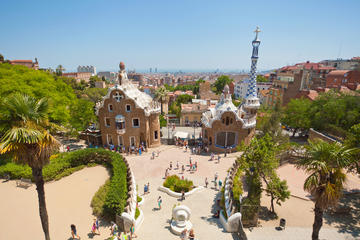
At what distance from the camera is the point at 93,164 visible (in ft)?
77.1

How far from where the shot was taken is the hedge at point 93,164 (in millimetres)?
14688

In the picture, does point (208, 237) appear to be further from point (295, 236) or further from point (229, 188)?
point (295, 236)

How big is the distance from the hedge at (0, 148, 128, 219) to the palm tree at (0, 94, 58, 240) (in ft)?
22.2

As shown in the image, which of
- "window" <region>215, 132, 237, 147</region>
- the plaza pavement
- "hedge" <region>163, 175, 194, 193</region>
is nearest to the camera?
the plaza pavement

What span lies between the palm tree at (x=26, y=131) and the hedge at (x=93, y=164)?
6.77 metres

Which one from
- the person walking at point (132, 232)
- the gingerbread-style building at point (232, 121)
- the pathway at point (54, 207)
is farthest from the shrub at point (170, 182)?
the gingerbread-style building at point (232, 121)

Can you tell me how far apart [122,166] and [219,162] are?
12.4m

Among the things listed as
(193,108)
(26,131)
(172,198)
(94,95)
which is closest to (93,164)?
(172,198)

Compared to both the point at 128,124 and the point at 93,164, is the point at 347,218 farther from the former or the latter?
the point at 128,124

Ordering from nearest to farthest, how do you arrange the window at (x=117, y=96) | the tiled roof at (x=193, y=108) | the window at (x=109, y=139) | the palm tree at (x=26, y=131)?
the palm tree at (x=26, y=131), the window at (x=117, y=96), the window at (x=109, y=139), the tiled roof at (x=193, y=108)

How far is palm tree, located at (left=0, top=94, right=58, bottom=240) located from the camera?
8.27 meters

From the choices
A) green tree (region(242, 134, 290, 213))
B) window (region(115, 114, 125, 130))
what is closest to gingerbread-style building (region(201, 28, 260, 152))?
window (region(115, 114, 125, 130))

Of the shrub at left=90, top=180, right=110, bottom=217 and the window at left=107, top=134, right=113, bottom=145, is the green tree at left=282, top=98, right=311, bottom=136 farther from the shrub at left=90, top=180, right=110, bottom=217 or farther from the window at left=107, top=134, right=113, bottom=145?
the shrub at left=90, top=180, right=110, bottom=217

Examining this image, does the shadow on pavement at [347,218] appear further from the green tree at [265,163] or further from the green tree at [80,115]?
the green tree at [80,115]
